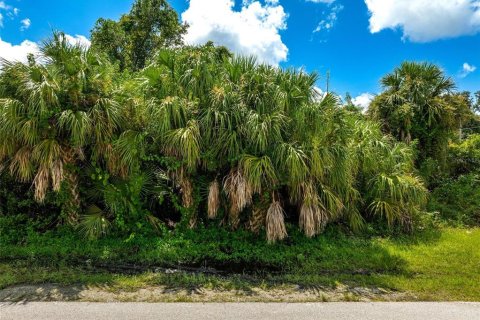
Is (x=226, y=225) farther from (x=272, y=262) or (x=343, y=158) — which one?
(x=343, y=158)

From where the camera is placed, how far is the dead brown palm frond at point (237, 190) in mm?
5719

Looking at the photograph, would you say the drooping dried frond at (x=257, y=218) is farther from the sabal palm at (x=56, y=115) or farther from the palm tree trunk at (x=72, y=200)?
the palm tree trunk at (x=72, y=200)

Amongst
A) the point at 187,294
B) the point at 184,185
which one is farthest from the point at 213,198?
the point at 187,294

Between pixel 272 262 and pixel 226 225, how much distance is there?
4.48 feet

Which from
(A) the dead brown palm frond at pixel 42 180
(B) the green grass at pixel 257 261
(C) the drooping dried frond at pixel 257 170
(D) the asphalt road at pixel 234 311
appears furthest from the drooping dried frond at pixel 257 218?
(A) the dead brown palm frond at pixel 42 180

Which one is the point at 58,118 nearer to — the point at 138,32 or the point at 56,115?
the point at 56,115

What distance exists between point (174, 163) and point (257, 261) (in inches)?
92.9

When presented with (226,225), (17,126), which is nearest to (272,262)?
(226,225)

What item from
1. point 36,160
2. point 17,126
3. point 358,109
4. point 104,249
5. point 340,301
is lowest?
point 340,301

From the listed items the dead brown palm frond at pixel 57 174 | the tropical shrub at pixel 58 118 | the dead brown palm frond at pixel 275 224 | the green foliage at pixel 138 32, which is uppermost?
the green foliage at pixel 138 32

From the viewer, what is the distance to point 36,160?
589 cm

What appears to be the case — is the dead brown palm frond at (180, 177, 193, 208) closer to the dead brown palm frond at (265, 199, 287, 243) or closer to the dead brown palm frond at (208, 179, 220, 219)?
the dead brown palm frond at (208, 179, 220, 219)

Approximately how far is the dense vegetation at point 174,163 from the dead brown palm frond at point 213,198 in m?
0.02

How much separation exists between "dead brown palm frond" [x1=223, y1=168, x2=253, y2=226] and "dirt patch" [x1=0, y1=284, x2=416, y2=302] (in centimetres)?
171
